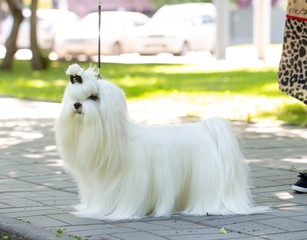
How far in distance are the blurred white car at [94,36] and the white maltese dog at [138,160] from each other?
20.3m

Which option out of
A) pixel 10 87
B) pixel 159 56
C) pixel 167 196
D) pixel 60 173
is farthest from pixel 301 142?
pixel 159 56

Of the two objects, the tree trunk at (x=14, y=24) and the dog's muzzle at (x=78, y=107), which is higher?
the tree trunk at (x=14, y=24)

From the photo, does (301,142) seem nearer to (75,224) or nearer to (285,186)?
(285,186)

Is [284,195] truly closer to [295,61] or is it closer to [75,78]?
[295,61]

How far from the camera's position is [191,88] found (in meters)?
14.8

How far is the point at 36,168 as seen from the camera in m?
7.34

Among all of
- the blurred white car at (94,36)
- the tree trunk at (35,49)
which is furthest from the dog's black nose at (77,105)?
the blurred white car at (94,36)

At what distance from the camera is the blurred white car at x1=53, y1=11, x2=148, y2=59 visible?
25.7m

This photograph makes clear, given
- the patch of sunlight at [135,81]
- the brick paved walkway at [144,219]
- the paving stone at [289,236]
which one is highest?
the patch of sunlight at [135,81]

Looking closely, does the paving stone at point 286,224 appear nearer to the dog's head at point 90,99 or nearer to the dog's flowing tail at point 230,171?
the dog's flowing tail at point 230,171

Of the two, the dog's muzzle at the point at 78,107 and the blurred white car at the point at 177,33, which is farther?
the blurred white car at the point at 177,33

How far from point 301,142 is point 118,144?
4.42m

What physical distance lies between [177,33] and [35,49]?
718cm

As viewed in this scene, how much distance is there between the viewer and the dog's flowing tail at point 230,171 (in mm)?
5188
